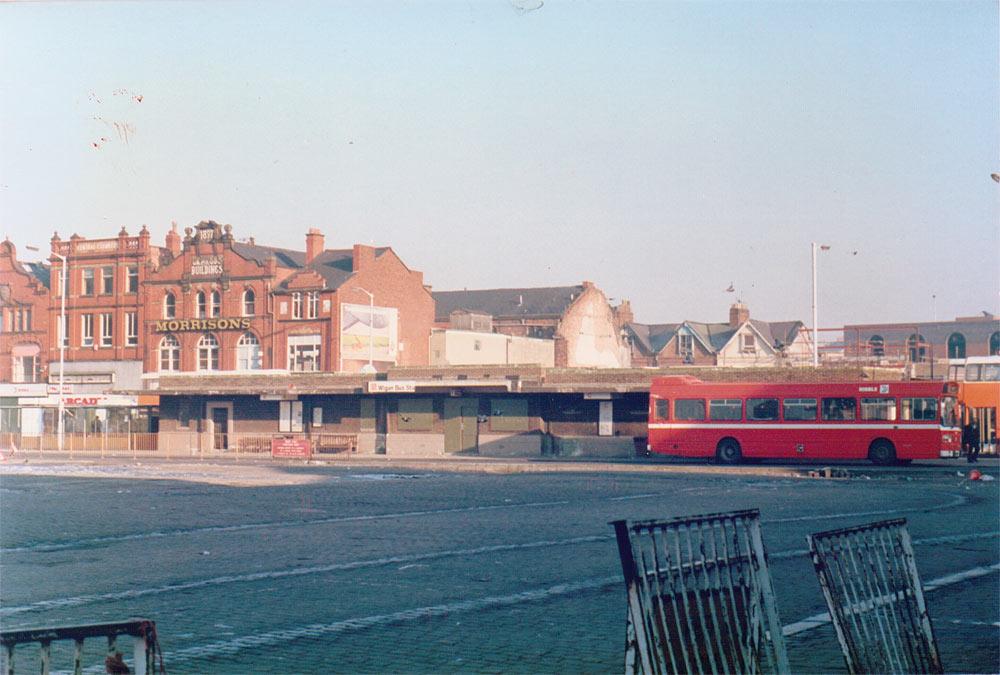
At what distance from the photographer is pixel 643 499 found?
84.5 ft

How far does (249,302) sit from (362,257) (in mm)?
7361

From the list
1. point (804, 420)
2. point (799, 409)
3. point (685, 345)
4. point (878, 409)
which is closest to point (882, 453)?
point (878, 409)

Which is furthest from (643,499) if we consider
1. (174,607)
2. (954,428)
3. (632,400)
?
(632,400)

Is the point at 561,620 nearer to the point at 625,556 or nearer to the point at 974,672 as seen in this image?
the point at 974,672

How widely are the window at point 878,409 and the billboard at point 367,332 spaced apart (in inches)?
1356

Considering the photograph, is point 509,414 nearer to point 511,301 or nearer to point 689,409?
point 689,409

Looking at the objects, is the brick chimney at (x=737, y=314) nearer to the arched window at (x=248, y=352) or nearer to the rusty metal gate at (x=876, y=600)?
the arched window at (x=248, y=352)

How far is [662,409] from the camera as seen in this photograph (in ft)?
146

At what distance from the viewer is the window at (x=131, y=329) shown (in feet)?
243

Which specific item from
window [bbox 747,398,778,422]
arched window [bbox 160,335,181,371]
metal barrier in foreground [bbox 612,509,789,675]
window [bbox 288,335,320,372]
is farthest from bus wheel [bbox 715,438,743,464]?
arched window [bbox 160,335,181,371]

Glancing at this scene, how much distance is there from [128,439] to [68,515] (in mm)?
43835

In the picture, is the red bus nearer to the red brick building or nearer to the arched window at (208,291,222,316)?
the arched window at (208,291,222,316)

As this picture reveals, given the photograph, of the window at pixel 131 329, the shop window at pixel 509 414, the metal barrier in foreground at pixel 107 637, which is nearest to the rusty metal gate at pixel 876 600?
the metal barrier in foreground at pixel 107 637

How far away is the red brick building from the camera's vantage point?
2997 inches
